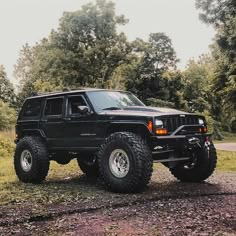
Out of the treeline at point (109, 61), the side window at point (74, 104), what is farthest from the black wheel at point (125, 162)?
the treeline at point (109, 61)

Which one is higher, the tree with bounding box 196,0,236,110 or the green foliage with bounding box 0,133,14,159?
the tree with bounding box 196,0,236,110

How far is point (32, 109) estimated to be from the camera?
11016mm

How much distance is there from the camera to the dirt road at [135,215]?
561 centimetres

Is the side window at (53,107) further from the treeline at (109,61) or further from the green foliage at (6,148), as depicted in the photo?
the treeline at (109,61)

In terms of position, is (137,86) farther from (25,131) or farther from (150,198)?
(150,198)

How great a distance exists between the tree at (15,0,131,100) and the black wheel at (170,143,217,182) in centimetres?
3785

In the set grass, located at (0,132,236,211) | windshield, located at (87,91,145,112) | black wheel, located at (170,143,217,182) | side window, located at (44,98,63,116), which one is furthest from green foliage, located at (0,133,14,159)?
black wheel, located at (170,143,217,182)

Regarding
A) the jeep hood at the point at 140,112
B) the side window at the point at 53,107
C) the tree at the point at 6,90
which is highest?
the tree at the point at 6,90

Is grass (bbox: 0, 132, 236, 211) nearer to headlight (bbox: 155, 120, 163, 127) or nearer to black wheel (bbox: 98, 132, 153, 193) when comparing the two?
black wheel (bbox: 98, 132, 153, 193)

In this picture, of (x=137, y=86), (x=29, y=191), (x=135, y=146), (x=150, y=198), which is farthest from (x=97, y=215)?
(x=137, y=86)

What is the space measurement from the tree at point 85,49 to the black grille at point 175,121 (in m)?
38.4

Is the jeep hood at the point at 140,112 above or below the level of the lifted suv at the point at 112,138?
above

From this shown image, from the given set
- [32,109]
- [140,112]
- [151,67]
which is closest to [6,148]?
[32,109]

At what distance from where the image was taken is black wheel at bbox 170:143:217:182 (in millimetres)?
9555
